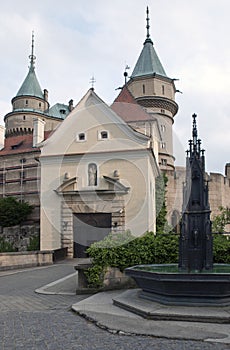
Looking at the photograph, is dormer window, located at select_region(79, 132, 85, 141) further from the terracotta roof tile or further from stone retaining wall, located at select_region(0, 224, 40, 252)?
the terracotta roof tile

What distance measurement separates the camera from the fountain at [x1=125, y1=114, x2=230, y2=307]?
745 cm

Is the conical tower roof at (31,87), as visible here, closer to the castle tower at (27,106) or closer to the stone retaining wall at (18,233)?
the castle tower at (27,106)

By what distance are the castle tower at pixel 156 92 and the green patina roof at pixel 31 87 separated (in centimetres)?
2110

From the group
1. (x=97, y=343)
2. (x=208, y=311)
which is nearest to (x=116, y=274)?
(x=208, y=311)

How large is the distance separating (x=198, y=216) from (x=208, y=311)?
2.35 metres

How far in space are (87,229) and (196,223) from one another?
16138mm

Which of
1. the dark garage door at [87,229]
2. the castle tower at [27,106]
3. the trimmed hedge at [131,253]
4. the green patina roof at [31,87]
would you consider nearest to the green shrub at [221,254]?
the trimmed hedge at [131,253]

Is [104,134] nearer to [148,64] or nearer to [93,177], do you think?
[93,177]

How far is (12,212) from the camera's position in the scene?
33.4 metres

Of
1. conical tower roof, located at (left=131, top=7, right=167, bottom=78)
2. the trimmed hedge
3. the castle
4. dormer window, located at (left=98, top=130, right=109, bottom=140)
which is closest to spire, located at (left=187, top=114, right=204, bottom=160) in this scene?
the trimmed hedge

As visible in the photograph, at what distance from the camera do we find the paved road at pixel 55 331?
550cm

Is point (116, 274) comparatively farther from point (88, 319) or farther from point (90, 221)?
point (90, 221)

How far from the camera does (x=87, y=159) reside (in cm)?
2486

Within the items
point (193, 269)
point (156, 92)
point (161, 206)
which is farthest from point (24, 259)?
point (156, 92)
